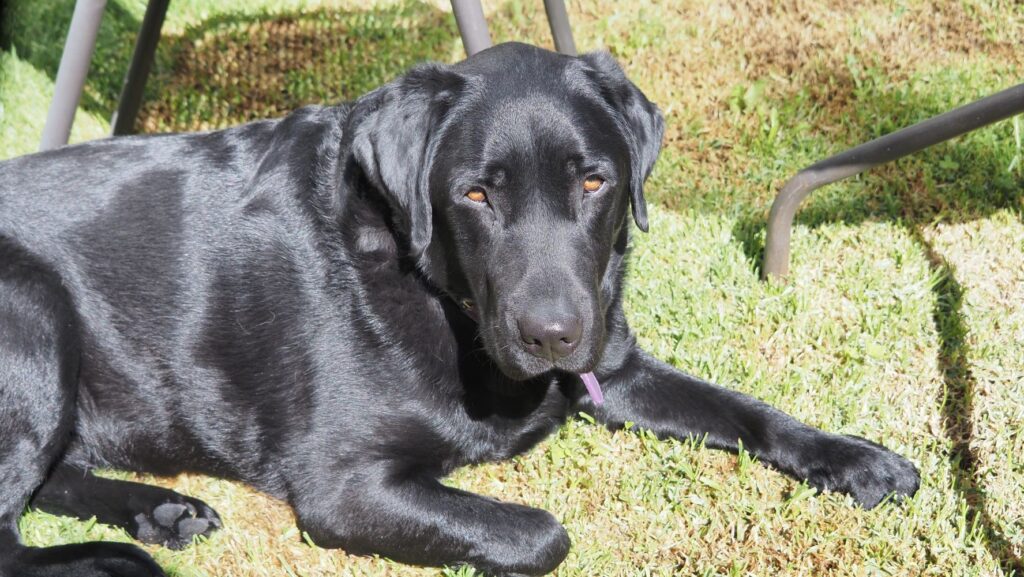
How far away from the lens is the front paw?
9.59 feet

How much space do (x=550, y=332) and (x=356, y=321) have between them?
702 mm

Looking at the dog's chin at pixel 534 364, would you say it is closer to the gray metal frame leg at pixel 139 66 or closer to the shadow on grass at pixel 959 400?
the shadow on grass at pixel 959 400

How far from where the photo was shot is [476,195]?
106 inches

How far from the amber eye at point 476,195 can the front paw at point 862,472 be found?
1.30m

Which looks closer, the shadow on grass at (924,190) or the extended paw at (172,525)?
the extended paw at (172,525)

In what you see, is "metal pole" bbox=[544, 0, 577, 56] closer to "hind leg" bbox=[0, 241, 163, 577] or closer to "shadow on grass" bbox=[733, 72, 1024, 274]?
"shadow on grass" bbox=[733, 72, 1024, 274]

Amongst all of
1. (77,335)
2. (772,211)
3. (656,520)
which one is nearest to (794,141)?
(772,211)

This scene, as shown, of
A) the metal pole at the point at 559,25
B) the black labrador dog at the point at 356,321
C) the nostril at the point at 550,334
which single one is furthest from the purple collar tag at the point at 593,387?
the metal pole at the point at 559,25

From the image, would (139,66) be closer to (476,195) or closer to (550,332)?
(476,195)

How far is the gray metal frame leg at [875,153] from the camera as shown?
3156mm

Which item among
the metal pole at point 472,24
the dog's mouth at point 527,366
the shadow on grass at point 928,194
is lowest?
the shadow on grass at point 928,194

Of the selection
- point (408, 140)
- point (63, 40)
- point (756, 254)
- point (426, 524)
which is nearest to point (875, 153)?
point (756, 254)

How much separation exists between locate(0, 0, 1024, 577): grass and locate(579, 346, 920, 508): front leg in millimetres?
64

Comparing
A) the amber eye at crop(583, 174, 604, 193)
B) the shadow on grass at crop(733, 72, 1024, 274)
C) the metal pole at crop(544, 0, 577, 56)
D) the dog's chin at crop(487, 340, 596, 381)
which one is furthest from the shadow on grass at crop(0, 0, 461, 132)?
the dog's chin at crop(487, 340, 596, 381)
